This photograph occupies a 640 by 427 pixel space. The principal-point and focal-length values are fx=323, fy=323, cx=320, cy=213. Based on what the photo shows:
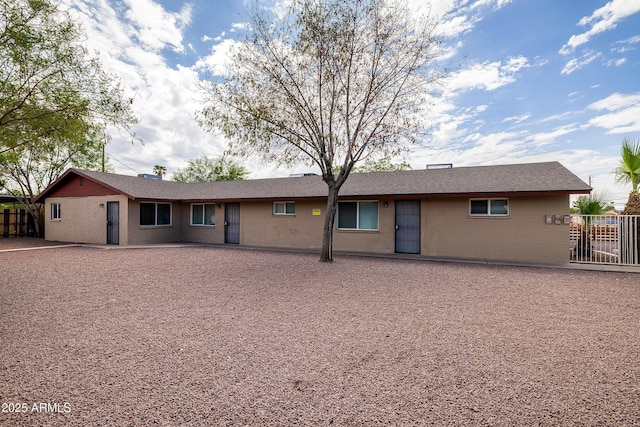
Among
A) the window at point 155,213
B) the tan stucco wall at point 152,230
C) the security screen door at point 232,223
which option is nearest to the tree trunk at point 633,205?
the security screen door at point 232,223

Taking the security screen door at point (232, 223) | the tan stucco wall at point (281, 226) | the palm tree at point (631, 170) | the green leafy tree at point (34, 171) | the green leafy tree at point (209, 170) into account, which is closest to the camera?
the palm tree at point (631, 170)

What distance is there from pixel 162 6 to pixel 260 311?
10.4 metres

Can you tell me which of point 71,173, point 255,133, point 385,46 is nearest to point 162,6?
point 255,133

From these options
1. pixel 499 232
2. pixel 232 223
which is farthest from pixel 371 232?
pixel 232 223

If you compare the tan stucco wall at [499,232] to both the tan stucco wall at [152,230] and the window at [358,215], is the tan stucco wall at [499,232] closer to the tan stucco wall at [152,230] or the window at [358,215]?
the window at [358,215]

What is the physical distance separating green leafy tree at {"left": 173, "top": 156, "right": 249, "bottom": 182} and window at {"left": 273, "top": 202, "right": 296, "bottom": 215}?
1143 inches

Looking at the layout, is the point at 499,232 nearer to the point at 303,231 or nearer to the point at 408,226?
the point at 408,226

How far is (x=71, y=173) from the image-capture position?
56.1ft

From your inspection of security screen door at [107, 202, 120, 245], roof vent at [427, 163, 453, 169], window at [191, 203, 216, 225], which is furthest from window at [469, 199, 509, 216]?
security screen door at [107, 202, 120, 245]

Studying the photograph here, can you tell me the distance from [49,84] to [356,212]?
10.8 m

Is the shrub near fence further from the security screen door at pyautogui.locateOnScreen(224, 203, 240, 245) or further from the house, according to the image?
the security screen door at pyautogui.locateOnScreen(224, 203, 240, 245)

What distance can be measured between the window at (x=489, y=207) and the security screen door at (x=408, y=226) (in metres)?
2.02

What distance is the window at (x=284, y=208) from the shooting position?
51.2 feet

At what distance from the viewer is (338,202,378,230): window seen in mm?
13938
